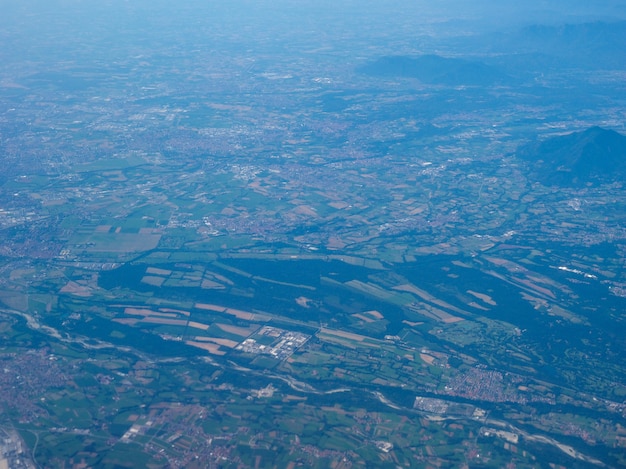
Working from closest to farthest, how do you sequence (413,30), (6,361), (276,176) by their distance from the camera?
(6,361), (276,176), (413,30)

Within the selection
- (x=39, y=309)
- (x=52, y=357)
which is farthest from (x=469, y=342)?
(x=39, y=309)

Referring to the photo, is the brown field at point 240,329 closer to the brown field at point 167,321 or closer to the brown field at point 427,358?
the brown field at point 167,321

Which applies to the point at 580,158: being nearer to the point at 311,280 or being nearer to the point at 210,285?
the point at 311,280

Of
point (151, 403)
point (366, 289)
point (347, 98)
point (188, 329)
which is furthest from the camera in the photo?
point (347, 98)

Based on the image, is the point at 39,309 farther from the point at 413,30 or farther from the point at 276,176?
the point at 413,30

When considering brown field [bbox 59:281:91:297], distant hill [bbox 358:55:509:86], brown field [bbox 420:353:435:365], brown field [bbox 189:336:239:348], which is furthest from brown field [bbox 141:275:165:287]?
distant hill [bbox 358:55:509:86]

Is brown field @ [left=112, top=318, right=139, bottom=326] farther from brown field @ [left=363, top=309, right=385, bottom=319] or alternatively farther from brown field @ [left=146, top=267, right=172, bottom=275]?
brown field @ [left=363, top=309, right=385, bottom=319]

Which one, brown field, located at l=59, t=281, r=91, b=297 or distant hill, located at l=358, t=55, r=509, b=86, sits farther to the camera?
distant hill, located at l=358, t=55, r=509, b=86
